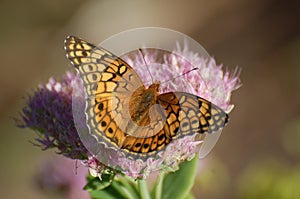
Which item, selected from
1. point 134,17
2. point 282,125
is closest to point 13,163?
point 134,17

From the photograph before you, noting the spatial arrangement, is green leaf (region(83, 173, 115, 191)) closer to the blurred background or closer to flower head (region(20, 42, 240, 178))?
flower head (region(20, 42, 240, 178))

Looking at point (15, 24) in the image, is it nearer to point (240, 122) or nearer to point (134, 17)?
point (134, 17)

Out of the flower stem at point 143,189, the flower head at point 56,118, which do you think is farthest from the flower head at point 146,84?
the flower stem at point 143,189

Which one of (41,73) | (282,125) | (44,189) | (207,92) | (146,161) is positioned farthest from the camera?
(41,73)

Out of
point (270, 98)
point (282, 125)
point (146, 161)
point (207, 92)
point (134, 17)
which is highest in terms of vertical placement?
point (134, 17)

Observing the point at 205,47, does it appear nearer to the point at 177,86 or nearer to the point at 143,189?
the point at 177,86
